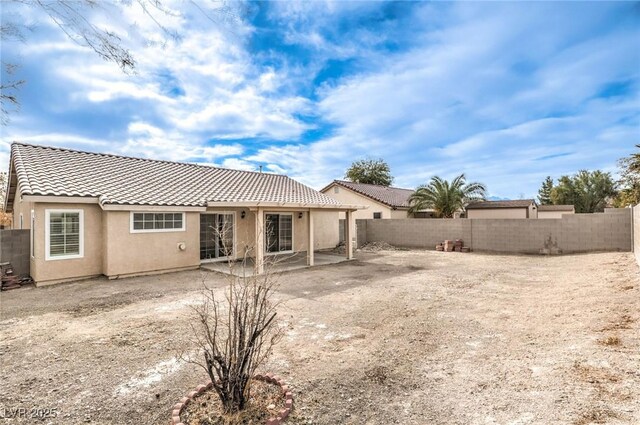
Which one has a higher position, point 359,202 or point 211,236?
point 359,202

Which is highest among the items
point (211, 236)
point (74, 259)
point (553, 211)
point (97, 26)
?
point (97, 26)

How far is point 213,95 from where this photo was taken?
1030 centimetres

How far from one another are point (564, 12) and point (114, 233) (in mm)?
13374

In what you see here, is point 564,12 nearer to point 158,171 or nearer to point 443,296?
point 443,296

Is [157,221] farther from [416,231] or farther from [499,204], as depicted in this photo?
[499,204]

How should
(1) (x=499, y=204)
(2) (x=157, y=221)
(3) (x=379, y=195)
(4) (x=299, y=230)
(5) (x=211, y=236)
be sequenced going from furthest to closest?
(1) (x=499, y=204)
(3) (x=379, y=195)
(4) (x=299, y=230)
(5) (x=211, y=236)
(2) (x=157, y=221)

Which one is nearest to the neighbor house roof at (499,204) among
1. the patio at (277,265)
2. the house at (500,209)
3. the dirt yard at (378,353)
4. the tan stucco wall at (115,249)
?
the house at (500,209)

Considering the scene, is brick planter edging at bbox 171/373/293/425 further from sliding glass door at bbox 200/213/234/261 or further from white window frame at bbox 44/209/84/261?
sliding glass door at bbox 200/213/234/261

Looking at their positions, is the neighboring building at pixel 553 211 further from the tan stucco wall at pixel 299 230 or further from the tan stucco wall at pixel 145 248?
the tan stucco wall at pixel 145 248

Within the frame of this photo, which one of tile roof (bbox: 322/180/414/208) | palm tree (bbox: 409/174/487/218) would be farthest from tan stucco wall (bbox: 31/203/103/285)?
palm tree (bbox: 409/174/487/218)

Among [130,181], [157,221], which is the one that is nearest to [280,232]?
[157,221]

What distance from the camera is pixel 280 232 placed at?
50.9ft

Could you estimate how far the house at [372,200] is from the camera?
77.7ft

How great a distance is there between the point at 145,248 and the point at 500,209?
25891 millimetres
